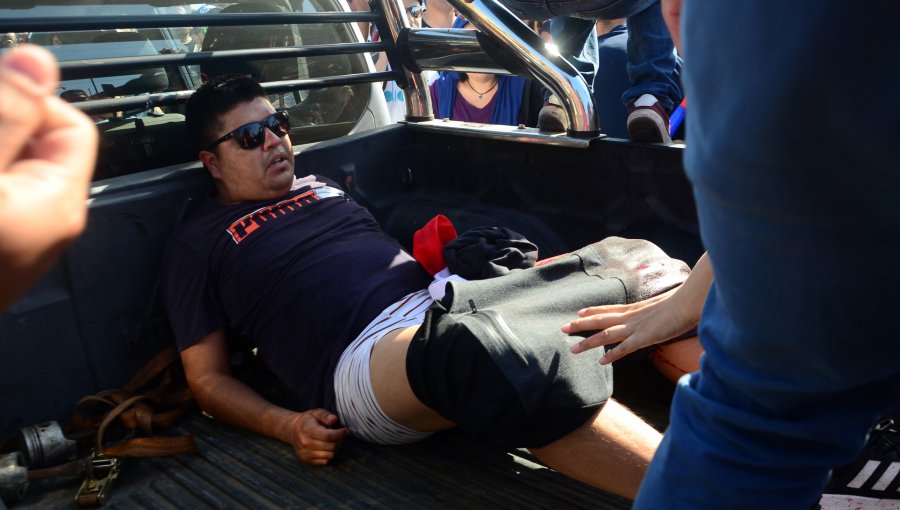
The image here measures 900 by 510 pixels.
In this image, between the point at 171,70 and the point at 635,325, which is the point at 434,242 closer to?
the point at 635,325

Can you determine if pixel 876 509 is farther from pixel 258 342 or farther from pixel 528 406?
pixel 258 342

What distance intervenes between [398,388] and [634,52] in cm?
196

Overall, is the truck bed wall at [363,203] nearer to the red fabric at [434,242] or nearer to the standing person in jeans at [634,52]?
the standing person in jeans at [634,52]

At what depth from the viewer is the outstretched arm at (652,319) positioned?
1196 mm

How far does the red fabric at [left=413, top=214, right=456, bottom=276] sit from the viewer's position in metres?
2.25

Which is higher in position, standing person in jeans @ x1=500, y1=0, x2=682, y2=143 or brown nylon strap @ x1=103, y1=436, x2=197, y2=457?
standing person in jeans @ x1=500, y1=0, x2=682, y2=143

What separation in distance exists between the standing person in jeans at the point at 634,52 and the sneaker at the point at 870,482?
1244 millimetres

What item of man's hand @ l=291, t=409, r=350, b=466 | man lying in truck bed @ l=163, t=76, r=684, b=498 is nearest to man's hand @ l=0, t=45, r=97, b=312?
man lying in truck bed @ l=163, t=76, r=684, b=498

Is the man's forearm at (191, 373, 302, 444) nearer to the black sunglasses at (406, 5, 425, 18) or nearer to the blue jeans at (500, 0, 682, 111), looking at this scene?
the blue jeans at (500, 0, 682, 111)

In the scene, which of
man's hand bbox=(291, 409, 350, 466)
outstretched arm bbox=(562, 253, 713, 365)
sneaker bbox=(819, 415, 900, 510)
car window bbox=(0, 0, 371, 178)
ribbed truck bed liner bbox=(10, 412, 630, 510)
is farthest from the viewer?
car window bbox=(0, 0, 371, 178)

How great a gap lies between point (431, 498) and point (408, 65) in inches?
74.6

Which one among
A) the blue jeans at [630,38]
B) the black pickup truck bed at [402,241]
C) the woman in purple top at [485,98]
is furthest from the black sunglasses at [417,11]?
the black pickup truck bed at [402,241]

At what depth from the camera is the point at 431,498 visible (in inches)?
70.2

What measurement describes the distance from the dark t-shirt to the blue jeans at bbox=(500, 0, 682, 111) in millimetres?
1088
